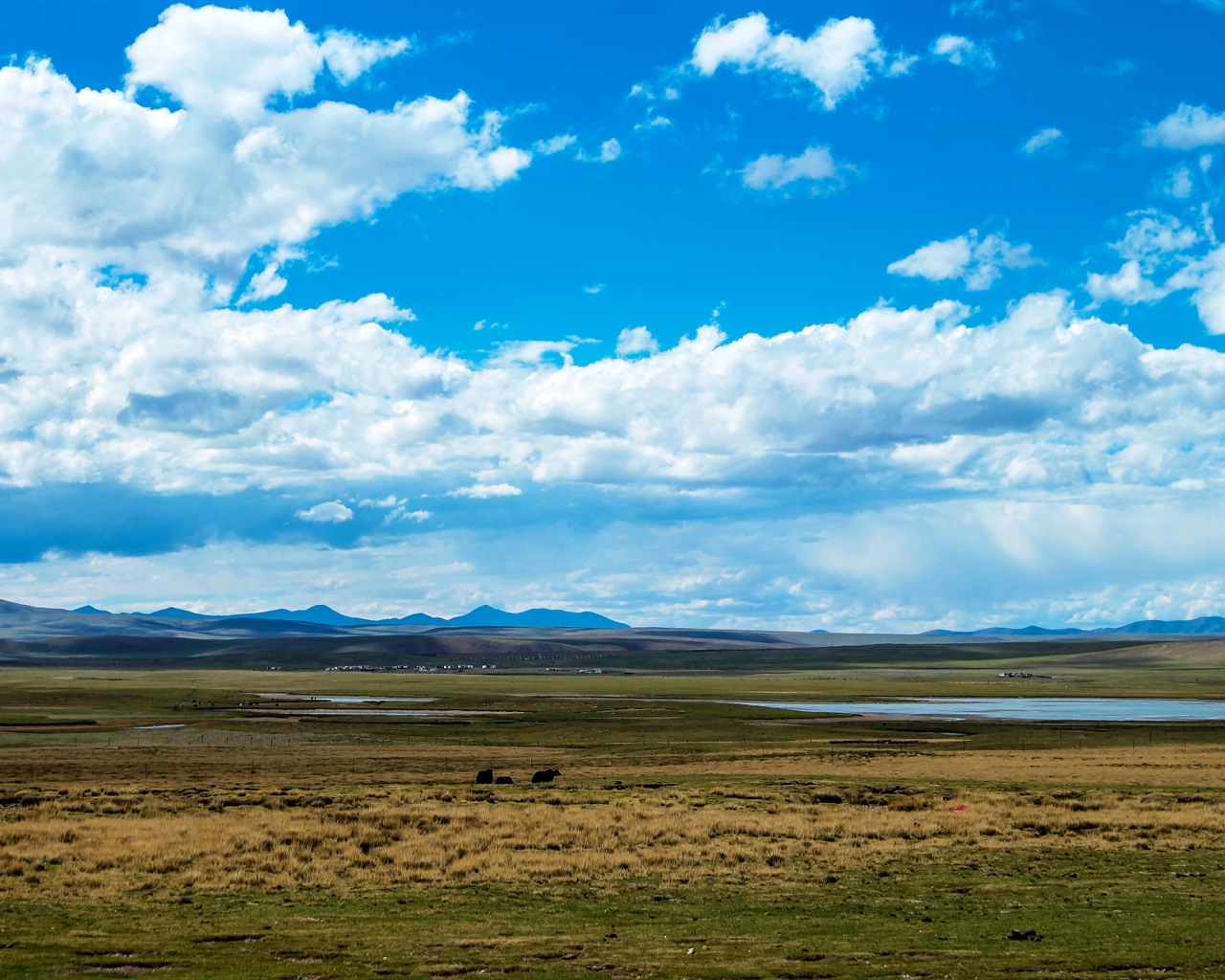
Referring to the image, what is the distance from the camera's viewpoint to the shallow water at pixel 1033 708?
4272 inches

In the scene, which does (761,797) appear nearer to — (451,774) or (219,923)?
(451,774)

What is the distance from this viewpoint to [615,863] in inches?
1193

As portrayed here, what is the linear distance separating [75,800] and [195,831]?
1079 centimetres

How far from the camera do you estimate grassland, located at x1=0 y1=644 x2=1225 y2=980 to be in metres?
19.4

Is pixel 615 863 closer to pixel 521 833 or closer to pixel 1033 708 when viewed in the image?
pixel 521 833

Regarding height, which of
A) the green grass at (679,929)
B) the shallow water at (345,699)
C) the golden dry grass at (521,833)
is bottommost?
the shallow water at (345,699)

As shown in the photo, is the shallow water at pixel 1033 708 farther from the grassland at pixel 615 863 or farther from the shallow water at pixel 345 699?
A: the shallow water at pixel 345 699

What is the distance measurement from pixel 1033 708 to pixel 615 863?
4221 inches

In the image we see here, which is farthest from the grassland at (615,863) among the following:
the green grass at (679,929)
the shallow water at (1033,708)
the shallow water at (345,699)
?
the shallow water at (345,699)

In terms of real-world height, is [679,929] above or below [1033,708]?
above

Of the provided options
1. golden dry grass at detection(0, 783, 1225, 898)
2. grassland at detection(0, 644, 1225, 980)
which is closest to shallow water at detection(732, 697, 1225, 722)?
grassland at detection(0, 644, 1225, 980)

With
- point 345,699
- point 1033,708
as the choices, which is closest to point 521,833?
point 1033,708

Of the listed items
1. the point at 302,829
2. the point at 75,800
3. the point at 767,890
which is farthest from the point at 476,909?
the point at 75,800

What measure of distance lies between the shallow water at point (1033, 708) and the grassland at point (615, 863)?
139 ft
